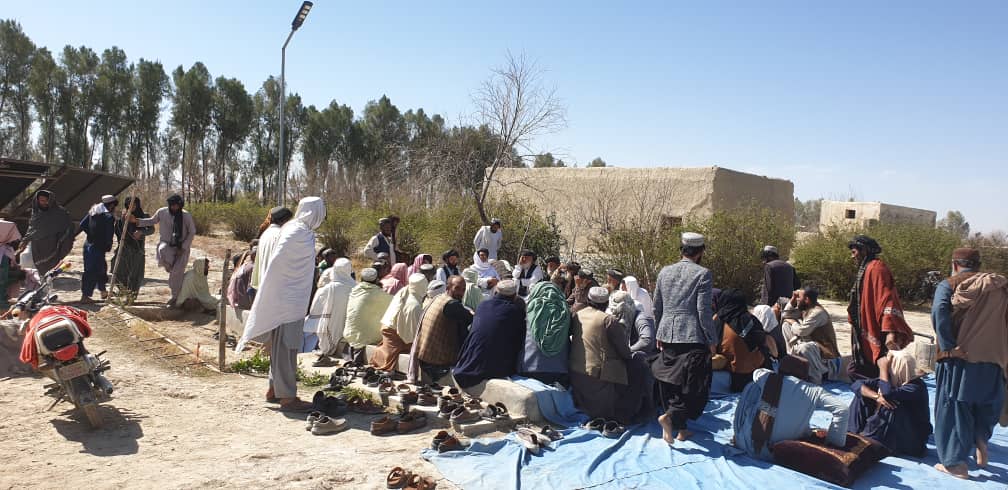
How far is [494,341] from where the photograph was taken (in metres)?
5.34

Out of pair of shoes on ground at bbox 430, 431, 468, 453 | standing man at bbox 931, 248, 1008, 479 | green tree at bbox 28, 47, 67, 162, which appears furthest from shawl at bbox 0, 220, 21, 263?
green tree at bbox 28, 47, 67, 162

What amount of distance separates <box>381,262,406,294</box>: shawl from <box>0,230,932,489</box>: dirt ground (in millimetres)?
1983

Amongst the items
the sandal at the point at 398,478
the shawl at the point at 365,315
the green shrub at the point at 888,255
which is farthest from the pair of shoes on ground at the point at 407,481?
the green shrub at the point at 888,255

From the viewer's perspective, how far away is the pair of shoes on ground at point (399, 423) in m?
4.77

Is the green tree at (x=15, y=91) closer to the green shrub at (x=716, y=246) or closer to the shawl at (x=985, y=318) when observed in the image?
the green shrub at (x=716, y=246)

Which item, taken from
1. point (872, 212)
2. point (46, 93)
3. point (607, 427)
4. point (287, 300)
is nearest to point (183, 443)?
point (287, 300)

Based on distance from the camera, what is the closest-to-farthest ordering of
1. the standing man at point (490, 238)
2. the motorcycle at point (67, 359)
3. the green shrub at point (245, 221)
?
the motorcycle at point (67, 359) → the standing man at point (490, 238) → the green shrub at point (245, 221)

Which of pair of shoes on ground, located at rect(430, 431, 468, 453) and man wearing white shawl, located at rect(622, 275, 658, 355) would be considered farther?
man wearing white shawl, located at rect(622, 275, 658, 355)

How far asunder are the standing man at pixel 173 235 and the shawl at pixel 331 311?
291cm

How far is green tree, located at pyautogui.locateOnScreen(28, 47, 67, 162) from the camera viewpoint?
30.5 metres

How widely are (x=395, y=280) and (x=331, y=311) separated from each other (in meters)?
0.98

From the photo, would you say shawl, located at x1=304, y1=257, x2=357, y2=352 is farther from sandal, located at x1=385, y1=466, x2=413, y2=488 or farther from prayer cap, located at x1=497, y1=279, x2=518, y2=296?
sandal, located at x1=385, y1=466, x2=413, y2=488

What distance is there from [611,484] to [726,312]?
2446 mm

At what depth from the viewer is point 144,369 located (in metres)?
6.23
